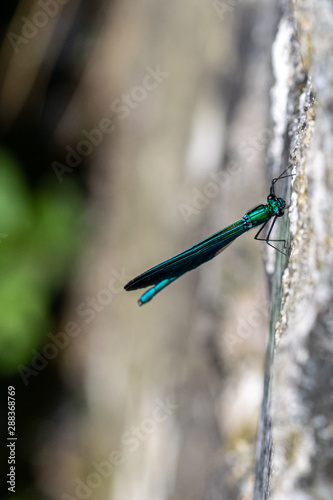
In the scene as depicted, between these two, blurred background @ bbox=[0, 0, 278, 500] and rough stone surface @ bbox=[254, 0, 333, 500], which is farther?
blurred background @ bbox=[0, 0, 278, 500]

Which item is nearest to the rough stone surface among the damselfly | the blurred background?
the damselfly

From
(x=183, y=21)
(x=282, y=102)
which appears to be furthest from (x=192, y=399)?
(x=183, y=21)

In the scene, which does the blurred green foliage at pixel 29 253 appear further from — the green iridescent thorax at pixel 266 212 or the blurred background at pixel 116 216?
the green iridescent thorax at pixel 266 212

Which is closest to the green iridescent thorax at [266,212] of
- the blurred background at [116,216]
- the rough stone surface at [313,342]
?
the rough stone surface at [313,342]

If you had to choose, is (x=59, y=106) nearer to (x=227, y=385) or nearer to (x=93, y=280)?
(x=93, y=280)

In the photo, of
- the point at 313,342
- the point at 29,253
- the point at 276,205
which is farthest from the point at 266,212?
the point at 29,253

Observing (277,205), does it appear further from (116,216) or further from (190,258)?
(116,216)

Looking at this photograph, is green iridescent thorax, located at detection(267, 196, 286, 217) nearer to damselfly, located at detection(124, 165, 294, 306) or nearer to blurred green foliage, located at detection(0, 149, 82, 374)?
damselfly, located at detection(124, 165, 294, 306)
